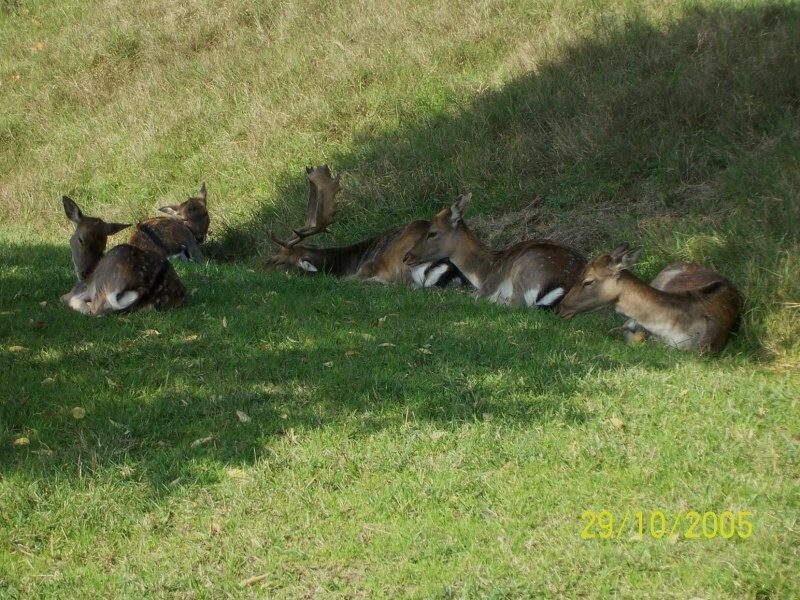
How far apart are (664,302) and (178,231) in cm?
714

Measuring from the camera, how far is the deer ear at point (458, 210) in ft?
35.6

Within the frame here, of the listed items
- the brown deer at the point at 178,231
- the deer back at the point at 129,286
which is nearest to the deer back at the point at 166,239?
the brown deer at the point at 178,231

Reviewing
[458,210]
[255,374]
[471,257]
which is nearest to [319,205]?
[458,210]

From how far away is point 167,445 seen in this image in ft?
19.9

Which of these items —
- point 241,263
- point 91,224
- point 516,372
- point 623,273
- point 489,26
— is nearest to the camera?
point 516,372

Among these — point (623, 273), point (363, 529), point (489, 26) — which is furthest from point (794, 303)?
point (489, 26)

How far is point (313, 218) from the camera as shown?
41.5ft

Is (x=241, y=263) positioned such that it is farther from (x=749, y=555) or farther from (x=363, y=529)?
(x=749, y=555)

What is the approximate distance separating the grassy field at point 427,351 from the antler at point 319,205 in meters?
0.70

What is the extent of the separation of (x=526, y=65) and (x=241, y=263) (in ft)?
16.5

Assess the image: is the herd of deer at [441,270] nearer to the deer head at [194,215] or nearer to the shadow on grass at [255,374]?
the deer head at [194,215]
